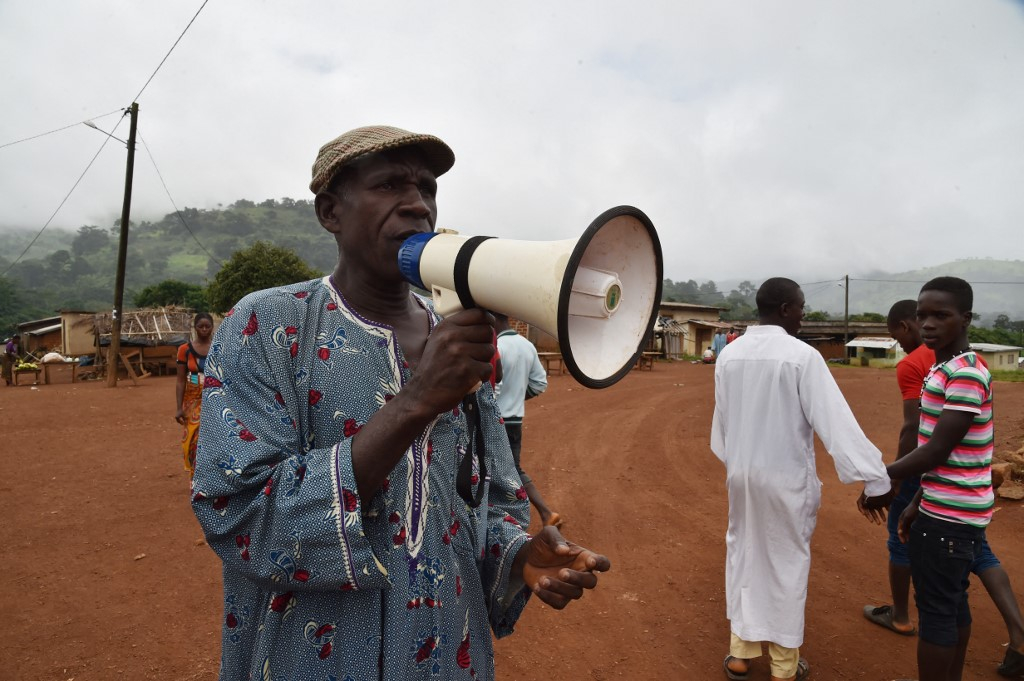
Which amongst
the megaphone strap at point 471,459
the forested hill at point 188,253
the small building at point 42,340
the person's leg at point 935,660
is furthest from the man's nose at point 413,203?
the forested hill at point 188,253

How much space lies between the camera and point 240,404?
1.18 metres

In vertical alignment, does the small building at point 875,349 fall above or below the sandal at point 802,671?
below

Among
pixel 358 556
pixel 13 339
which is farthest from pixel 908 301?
pixel 13 339

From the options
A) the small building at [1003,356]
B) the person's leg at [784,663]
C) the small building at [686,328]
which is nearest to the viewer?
the person's leg at [784,663]

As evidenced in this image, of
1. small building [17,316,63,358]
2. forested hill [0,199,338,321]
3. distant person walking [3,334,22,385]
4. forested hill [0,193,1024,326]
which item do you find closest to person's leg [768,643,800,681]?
distant person walking [3,334,22,385]

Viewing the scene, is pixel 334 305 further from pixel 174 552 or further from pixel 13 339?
pixel 13 339

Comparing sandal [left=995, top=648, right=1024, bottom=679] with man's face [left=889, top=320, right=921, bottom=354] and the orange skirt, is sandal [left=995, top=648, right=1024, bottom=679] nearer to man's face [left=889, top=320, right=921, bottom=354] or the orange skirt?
man's face [left=889, top=320, right=921, bottom=354]

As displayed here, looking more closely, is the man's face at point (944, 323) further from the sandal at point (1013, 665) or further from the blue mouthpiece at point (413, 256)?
the blue mouthpiece at point (413, 256)

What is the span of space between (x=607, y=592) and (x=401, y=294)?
340 centimetres

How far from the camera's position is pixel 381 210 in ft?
4.51

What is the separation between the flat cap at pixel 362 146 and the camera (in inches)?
52.9

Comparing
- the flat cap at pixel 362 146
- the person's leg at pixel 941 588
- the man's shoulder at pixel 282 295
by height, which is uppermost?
the flat cap at pixel 362 146

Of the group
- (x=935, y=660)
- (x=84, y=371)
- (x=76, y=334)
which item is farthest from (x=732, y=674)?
(x=76, y=334)

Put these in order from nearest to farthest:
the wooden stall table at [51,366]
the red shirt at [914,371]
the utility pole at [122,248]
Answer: the red shirt at [914,371] < the utility pole at [122,248] < the wooden stall table at [51,366]
